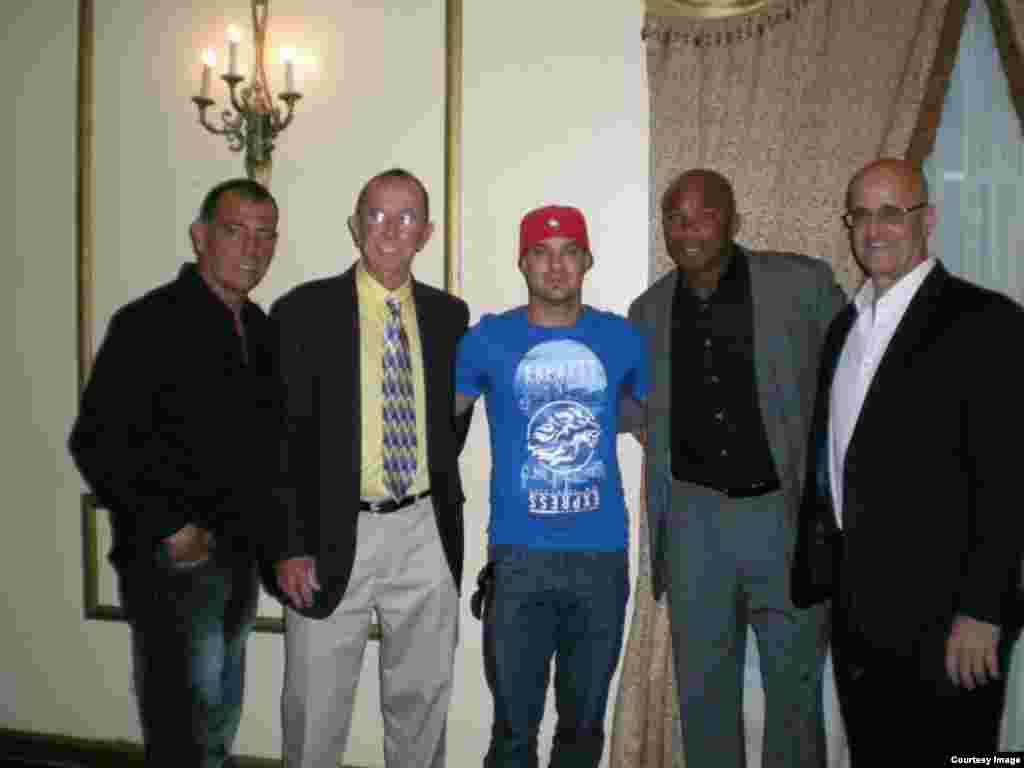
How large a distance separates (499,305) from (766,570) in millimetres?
1293

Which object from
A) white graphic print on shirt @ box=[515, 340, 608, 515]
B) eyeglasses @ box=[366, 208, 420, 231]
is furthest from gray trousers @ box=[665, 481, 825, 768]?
eyeglasses @ box=[366, 208, 420, 231]

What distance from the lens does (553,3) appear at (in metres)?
2.71

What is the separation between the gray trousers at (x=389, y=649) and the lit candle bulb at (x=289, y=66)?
5.25 ft

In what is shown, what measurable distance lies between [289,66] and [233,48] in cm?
20

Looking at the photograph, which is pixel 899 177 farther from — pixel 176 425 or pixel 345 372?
pixel 176 425

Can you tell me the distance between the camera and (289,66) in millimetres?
2666

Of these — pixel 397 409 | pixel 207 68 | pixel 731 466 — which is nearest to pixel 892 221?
pixel 731 466

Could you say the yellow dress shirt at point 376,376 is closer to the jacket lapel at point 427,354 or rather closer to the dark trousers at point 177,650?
the jacket lapel at point 427,354

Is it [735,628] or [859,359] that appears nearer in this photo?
[859,359]

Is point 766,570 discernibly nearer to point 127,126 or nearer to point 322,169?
point 322,169

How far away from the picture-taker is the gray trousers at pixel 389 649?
6.84 feet

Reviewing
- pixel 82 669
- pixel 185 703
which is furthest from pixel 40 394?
pixel 185 703

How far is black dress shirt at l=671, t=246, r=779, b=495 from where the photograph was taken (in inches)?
83.3

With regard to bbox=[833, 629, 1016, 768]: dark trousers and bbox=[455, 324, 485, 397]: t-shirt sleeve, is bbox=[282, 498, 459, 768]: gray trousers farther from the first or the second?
bbox=[833, 629, 1016, 768]: dark trousers
